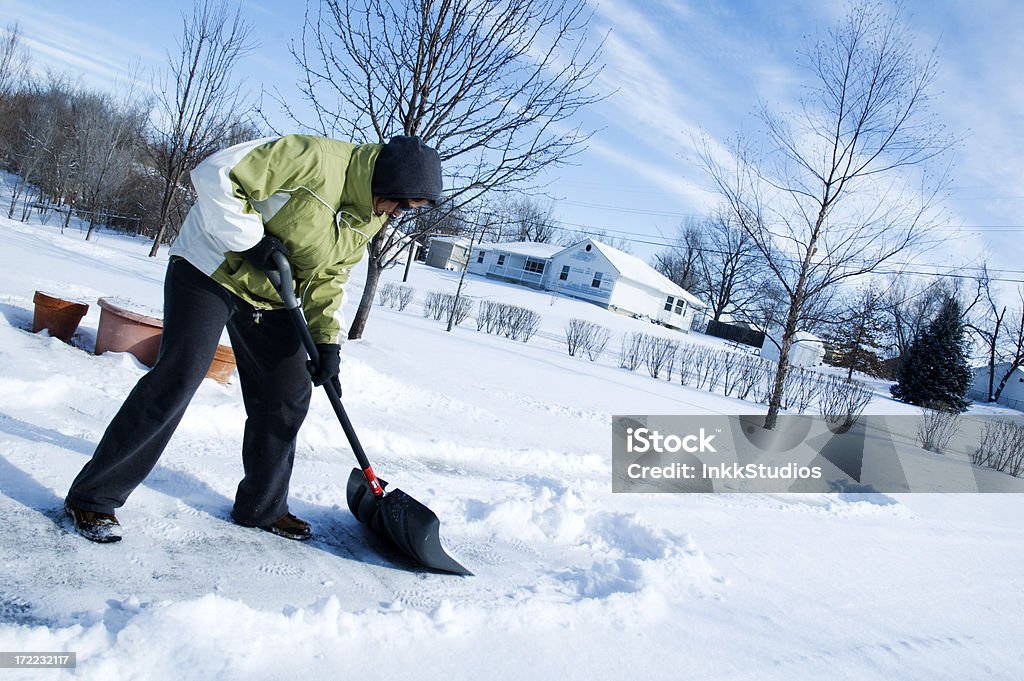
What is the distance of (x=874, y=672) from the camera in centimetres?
257

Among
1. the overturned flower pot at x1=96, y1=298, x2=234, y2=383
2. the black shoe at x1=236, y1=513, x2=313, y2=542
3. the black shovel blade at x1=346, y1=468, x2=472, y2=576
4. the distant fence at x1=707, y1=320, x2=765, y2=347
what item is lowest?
the black shoe at x1=236, y1=513, x2=313, y2=542

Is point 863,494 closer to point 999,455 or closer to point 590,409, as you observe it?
point 590,409

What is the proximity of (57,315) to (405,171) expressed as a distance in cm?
379

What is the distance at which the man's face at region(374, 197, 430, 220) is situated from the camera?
8.15ft

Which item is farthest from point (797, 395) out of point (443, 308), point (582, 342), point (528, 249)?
point (528, 249)

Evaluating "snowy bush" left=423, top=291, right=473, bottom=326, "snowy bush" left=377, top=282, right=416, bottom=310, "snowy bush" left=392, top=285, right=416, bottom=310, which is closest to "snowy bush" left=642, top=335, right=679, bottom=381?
"snowy bush" left=423, top=291, right=473, bottom=326

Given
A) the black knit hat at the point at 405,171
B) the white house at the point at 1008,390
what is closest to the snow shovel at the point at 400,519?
the black knit hat at the point at 405,171

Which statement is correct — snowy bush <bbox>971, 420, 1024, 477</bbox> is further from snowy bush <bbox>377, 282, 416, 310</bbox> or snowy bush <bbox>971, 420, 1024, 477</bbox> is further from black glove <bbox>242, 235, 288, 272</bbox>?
snowy bush <bbox>377, 282, 416, 310</bbox>

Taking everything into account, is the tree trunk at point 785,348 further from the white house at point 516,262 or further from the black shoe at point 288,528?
the white house at point 516,262

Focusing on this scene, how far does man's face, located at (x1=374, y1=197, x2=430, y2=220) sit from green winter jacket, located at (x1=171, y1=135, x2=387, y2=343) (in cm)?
4

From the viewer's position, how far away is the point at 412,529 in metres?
2.66

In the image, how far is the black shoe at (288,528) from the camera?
8.98 feet

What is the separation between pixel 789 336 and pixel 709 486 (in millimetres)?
4327

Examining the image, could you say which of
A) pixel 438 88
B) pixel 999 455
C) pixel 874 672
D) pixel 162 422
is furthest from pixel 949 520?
pixel 438 88
